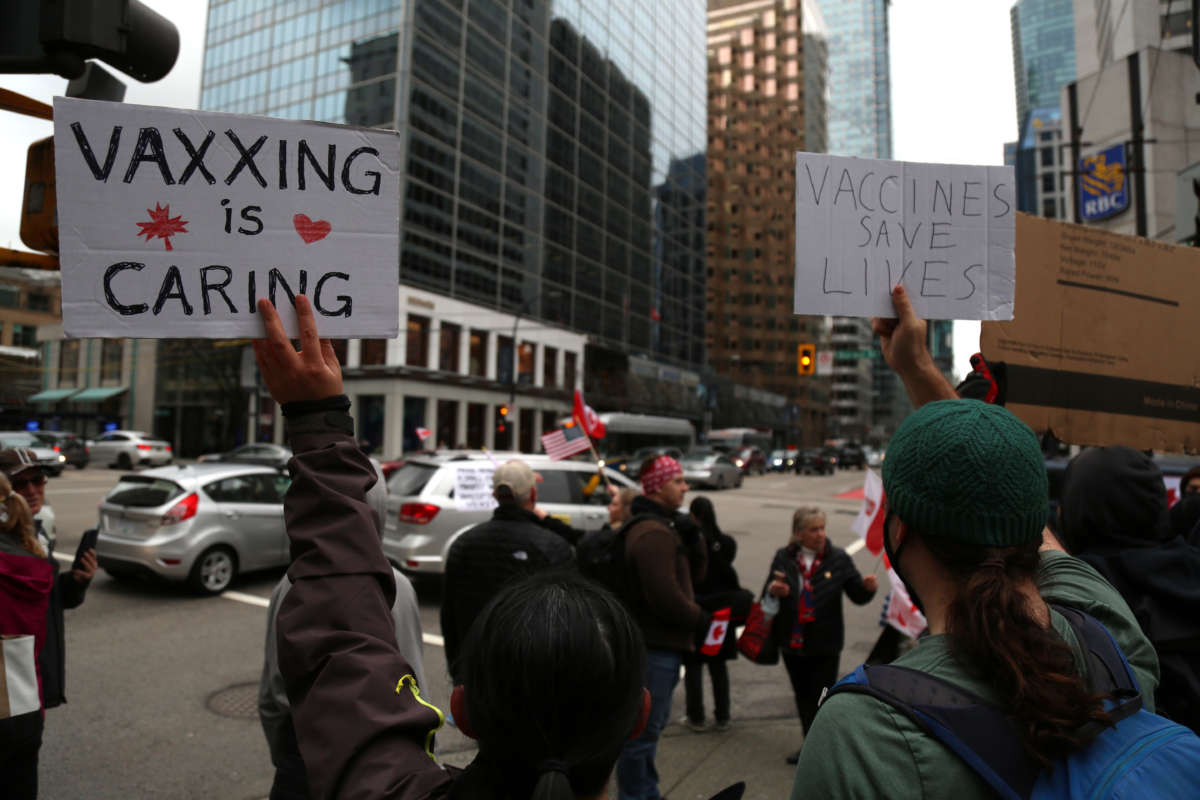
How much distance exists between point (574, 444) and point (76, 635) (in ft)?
24.2

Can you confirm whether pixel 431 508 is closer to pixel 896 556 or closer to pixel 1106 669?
pixel 896 556

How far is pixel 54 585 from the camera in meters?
3.24

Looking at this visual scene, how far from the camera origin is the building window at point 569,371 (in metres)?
54.3

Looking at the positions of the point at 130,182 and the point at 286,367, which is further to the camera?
the point at 130,182

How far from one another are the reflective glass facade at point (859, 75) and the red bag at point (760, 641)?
7879 inches

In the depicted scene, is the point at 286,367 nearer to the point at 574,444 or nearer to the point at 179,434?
the point at 574,444

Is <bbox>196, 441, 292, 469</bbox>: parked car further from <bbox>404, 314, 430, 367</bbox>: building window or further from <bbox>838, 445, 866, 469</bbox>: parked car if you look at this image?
<bbox>838, 445, 866, 469</bbox>: parked car

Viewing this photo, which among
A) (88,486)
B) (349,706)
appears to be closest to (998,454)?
(349,706)

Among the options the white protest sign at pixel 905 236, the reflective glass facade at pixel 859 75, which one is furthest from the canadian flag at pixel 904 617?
the reflective glass facade at pixel 859 75

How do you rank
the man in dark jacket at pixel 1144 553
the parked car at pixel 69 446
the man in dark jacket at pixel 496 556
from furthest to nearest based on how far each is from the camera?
the parked car at pixel 69 446, the man in dark jacket at pixel 496 556, the man in dark jacket at pixel 1144 553

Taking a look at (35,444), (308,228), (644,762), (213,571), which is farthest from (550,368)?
(308,228)

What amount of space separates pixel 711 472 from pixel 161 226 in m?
29.6

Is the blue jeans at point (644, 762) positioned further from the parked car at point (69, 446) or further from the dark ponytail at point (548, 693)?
the parked car at point (69, 446)

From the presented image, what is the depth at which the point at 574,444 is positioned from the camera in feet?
42.1
